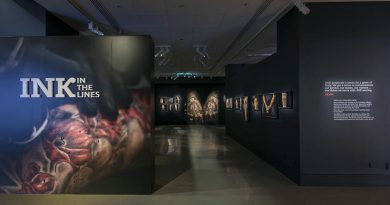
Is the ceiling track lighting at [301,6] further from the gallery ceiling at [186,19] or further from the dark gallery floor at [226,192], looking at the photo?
the dark gallery floor at [226,192]

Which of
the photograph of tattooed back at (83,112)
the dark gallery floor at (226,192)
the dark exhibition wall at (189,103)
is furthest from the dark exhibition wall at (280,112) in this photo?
the dark exhibition wall at (189,103)

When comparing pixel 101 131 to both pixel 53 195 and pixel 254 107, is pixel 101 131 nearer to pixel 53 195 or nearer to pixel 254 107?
pixel 53 195

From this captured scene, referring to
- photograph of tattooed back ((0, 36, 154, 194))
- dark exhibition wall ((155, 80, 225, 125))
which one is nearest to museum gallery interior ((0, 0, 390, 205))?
photograph of tattooed back ((0, 36, 154, 194))

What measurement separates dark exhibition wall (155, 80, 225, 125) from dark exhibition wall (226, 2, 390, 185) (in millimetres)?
17748

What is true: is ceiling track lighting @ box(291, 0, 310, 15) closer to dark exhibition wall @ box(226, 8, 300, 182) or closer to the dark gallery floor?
dark exhibition wall @ box(226, 8, 300, 182)

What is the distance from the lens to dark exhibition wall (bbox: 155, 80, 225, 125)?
23516 mm

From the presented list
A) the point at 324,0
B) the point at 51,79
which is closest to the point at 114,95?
the point at 51,79

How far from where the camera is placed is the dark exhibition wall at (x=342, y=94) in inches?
217

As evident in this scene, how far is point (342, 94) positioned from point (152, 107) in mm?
3700

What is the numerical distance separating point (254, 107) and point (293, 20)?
146 inches

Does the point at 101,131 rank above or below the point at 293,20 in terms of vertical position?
below

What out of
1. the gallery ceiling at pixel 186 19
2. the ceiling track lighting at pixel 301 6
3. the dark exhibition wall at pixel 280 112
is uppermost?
the gallery ceiling at pixel 186 19

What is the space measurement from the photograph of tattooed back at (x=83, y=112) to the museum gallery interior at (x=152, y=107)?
0.02 meters

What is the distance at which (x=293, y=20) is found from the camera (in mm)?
5863
